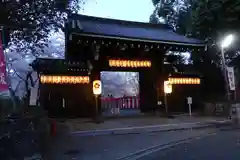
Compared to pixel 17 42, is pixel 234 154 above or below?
below

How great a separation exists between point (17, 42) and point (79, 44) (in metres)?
5.13

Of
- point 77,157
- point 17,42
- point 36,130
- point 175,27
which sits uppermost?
point 175,27

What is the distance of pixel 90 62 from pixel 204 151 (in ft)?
39.9

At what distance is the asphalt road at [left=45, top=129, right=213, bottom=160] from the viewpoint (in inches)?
447

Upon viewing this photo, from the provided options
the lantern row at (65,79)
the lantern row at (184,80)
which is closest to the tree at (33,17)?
the lantern row at (65,79)

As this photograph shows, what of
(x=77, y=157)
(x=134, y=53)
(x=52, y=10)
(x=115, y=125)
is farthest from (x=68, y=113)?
(x=77, y=157)

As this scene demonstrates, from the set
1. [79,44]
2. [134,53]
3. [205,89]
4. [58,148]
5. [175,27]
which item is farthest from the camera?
[175,27]

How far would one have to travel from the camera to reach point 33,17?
→ 579 inches

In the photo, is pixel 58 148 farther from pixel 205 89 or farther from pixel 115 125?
pixel 205 89

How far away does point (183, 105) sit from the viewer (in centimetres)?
2602

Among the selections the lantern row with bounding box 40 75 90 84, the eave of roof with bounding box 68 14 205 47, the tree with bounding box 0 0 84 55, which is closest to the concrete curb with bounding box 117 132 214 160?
the tree with bounding box 0 0 84 55

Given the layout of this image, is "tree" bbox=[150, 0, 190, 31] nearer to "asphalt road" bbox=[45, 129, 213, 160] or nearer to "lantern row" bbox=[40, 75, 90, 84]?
"lantern row" bbox=[40, 75, 90, 84]

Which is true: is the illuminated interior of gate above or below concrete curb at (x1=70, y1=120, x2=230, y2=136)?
above

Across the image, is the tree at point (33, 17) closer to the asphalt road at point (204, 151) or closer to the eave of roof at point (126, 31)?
the eave of roof at point (126, 31)
